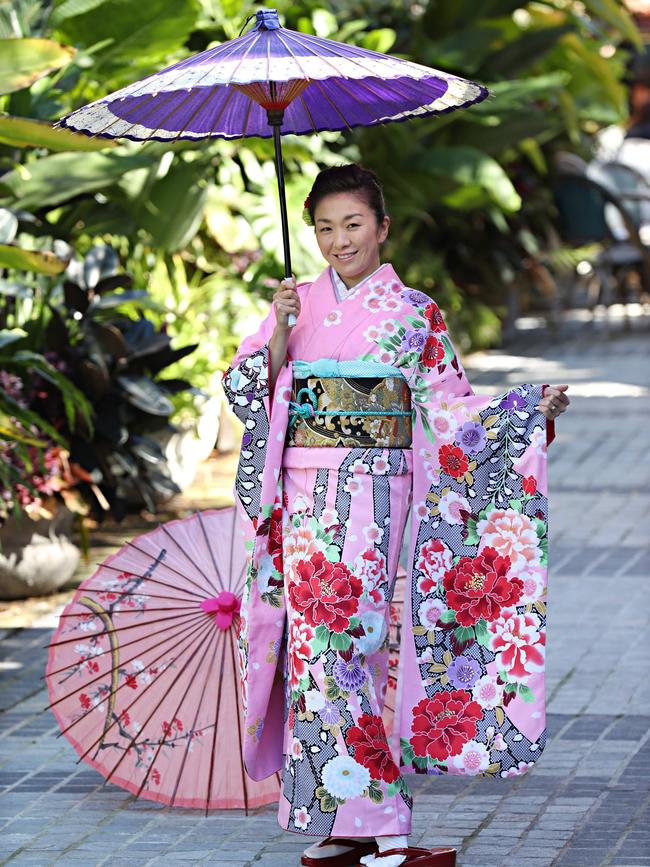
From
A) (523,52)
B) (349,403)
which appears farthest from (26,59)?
(523,52)

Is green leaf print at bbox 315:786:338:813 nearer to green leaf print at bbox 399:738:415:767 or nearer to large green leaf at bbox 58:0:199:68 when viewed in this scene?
green leaf print at bbox 399:738:415:767

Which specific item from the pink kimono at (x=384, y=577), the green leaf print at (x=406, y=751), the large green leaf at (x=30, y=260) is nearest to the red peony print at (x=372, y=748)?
the pink kimono at (x=384, y=577)

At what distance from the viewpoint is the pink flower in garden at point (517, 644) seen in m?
3.62

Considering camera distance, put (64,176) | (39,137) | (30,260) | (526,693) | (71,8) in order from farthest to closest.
A: 1. (71,8)
2. (64,176)
3. (39,137)
4. (30,260)
5. (526,693)

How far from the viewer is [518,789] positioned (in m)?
4.23

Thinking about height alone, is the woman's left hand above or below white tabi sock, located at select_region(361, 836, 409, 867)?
above

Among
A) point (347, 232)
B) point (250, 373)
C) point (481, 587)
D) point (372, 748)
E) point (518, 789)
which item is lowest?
point (518, 789)

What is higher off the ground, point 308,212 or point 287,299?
point 308,212

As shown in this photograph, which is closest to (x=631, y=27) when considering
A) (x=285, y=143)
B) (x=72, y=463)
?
(x=285, y=143)

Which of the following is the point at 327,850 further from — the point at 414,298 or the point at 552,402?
the point at 414,298

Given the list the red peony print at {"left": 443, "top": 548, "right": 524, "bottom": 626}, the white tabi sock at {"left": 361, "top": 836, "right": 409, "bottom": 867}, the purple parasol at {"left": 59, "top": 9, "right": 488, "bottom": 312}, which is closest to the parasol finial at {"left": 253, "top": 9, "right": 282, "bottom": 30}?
the purple parasol at {"left": 59, "top": 9, "right": 488, "bottom": 312}

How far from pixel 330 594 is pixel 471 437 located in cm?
50

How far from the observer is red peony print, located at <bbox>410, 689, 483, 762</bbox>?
3.63 metres

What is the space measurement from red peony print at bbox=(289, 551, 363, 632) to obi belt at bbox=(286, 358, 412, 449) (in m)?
0.27
